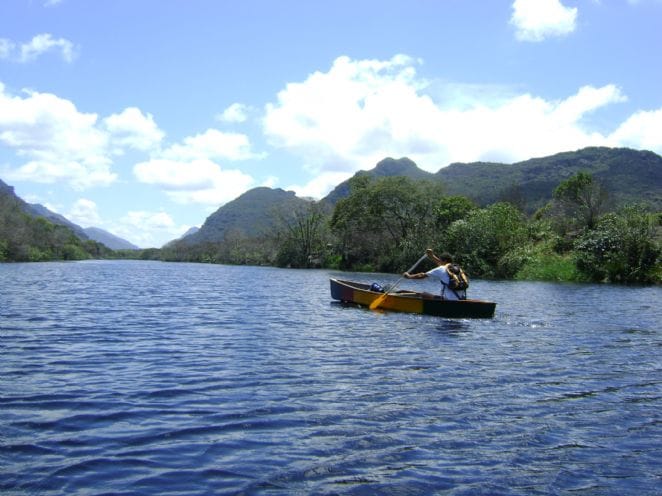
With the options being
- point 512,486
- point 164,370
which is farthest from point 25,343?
point 512,486

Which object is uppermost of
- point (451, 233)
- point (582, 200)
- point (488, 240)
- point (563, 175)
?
point (563, 175)

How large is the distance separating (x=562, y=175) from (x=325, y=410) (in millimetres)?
150957

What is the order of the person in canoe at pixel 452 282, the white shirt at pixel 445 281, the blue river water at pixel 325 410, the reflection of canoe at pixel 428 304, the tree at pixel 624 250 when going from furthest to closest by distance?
the tree at pixel 624 250 → the white shirt at pixel 445 281 → the person in canoe at pixel 452 282 → the reflection of canoe at pixel 428 304 → the blue river water at pixel 325 410

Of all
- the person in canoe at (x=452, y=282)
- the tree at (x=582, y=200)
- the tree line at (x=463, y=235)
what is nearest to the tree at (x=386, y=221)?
the tree line at (x=463, y=235)

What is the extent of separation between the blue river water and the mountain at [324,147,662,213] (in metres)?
102

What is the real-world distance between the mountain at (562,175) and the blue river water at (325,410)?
102m

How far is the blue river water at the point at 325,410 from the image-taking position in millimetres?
5984

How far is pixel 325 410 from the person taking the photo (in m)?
A: 8.30


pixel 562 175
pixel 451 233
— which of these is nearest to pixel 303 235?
pixel 451 233

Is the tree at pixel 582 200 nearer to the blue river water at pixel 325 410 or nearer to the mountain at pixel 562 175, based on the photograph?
the mountain at pixel 562 175

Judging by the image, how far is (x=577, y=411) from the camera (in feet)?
28.2

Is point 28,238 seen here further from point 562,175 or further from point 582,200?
point 562,175

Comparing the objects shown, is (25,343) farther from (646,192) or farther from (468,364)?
(646,192)

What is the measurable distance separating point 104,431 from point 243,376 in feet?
11.2
